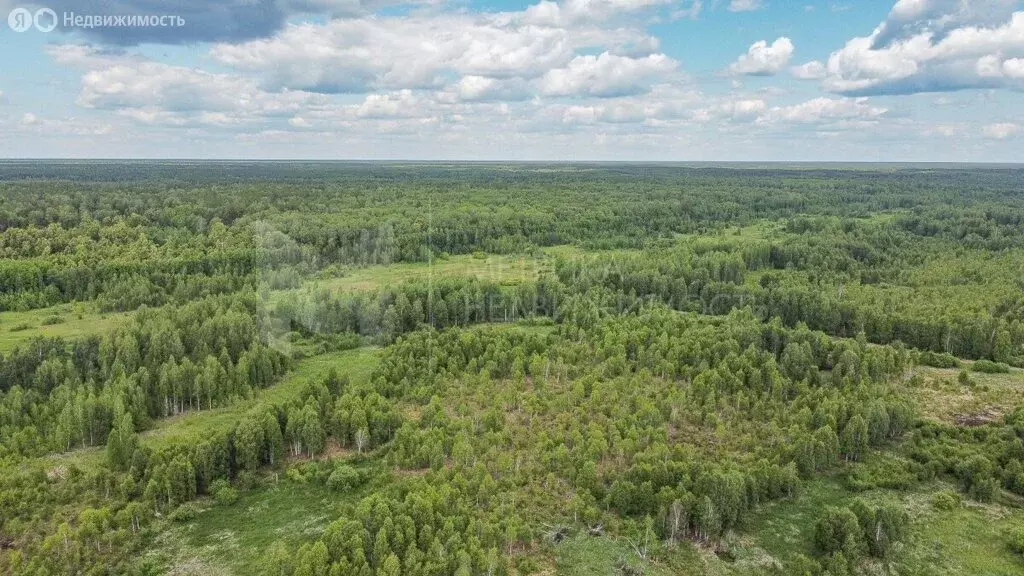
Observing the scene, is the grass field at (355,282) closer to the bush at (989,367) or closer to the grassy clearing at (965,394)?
the grassy clearing at (965,394)

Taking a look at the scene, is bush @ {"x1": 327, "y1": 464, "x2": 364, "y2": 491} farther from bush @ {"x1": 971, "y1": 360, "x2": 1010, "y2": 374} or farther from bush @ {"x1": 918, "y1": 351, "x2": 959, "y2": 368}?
bush @ {"x1": 971, "y1": 360, "x2": 1010, "y2": 374}

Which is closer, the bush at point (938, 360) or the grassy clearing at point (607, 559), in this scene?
the grassy clearing at point (607, 559)

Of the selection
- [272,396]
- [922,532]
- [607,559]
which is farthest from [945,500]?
[272,396]

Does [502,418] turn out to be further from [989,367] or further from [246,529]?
[989,367]

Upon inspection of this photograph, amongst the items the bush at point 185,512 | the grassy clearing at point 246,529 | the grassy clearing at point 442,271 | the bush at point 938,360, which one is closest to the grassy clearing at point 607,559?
the grassy clearing at point 246,529

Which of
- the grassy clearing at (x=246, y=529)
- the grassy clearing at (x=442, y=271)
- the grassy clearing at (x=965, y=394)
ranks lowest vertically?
the grassy clearing at (x=246, y=529)

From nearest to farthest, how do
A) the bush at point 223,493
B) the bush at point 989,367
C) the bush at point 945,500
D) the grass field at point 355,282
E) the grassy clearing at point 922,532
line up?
the grassy clearing at point 922,532 → the bush at point 945,500 → the bush at point 223,493 → the bush at point 989,367 → the grass field at point 355,282

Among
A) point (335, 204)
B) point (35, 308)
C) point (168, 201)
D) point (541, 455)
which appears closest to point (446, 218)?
point (335, 204)
